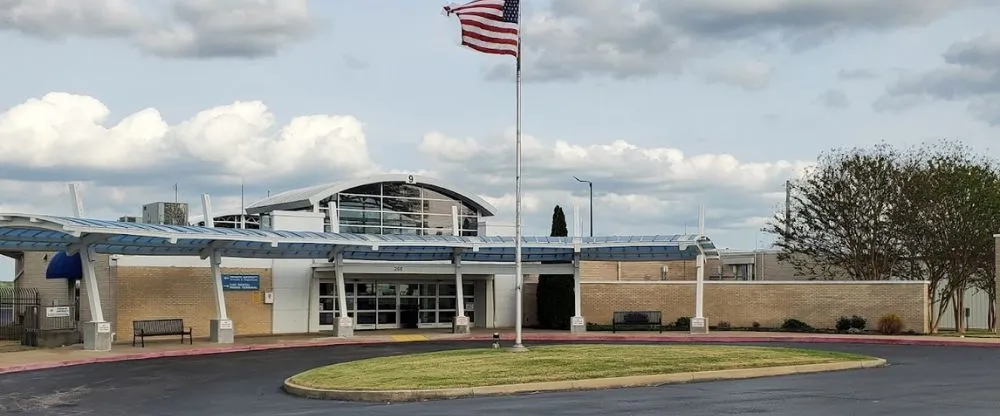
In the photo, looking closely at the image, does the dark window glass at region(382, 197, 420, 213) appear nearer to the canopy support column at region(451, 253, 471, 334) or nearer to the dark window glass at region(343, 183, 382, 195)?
the dark window glass at region(343, 183, 382, 195)

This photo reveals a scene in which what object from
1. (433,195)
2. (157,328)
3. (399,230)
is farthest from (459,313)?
(157,328)

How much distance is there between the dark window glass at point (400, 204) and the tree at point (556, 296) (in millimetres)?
6901

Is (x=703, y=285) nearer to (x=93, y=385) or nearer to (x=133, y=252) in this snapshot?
(x=133, y=252)

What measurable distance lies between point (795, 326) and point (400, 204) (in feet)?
58.7

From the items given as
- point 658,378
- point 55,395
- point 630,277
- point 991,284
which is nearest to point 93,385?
point 55,395

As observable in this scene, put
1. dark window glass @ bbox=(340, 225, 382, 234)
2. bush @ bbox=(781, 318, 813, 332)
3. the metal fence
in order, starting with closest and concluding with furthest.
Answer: the metal fence
bush @ bbox=(781, 318, 813, 332)
dark window glass @ bbox=(340, 225, 382, 234)

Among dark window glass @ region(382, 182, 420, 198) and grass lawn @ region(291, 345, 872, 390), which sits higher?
dark window glass @ region(382, 182, 420, 198)

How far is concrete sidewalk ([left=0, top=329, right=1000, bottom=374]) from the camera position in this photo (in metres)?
27.8

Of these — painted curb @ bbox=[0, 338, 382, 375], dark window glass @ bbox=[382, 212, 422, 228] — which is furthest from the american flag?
dark window glass @ bbox=[382, 212, 422, 228]

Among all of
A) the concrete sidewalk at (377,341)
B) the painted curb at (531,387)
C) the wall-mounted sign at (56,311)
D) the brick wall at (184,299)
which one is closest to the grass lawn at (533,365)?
the painted curb at (531,387)

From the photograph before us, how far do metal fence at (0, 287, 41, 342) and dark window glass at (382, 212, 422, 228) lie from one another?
1444 centimetres

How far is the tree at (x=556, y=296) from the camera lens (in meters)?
42.9

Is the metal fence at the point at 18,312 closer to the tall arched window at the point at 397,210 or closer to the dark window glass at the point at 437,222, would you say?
the tall arched window at the point at 397,210

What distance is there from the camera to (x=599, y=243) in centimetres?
3753
